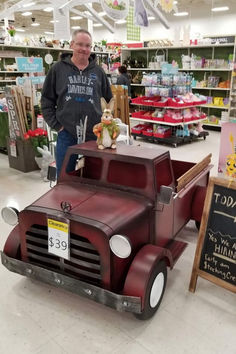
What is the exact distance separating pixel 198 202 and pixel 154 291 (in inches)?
45.3

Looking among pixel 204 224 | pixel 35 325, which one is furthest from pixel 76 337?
pixel 204 224

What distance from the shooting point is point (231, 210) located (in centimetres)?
213

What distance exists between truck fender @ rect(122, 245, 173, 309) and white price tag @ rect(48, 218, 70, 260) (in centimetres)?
39

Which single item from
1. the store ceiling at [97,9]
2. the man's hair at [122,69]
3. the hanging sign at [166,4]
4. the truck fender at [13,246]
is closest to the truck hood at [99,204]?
the truck fender at [13,246]

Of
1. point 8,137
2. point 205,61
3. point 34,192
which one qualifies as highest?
point 205,61

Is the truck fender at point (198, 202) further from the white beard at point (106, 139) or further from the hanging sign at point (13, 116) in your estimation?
the hanging sign at point (13, 116)

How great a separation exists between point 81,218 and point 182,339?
3.03ft

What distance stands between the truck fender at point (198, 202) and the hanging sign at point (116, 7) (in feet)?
10.9

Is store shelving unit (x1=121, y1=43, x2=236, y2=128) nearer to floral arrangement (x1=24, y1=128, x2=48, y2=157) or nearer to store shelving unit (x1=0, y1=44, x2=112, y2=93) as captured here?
store shelving unit (x1=0, y1=44, x2=112, y2=93)

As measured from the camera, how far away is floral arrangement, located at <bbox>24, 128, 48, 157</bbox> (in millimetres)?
A: 4988

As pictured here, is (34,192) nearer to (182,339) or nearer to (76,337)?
(76,337)

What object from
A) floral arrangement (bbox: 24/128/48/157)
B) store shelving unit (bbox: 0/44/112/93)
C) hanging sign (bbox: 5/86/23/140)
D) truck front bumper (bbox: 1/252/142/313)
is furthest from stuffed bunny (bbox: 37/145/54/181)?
store shelving unit (bbox: 0/44/112/93)

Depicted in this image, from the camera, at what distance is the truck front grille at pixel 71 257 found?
6.32 feet

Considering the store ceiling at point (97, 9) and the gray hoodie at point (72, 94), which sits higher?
the store ceiling at point (97, 9)
